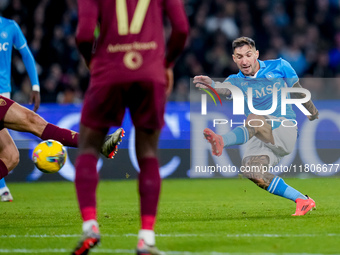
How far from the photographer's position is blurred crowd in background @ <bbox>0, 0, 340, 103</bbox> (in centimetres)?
1348

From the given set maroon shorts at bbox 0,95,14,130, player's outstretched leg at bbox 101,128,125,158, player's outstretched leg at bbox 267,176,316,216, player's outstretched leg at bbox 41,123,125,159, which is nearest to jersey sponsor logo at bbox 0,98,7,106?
maroon shorts at bbox 0,95,14,130

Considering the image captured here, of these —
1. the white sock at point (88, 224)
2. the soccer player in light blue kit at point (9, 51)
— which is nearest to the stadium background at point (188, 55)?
the soccer player in light blue kit at point (9, 51)

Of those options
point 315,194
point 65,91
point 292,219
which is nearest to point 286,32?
point 65,91

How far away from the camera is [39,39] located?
13.8 metres

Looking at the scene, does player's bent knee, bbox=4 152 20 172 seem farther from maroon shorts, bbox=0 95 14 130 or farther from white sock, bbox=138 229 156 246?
white sock, bbox=138 229 156 246

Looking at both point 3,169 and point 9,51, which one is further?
point 9,51

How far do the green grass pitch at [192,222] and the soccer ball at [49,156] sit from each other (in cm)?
49

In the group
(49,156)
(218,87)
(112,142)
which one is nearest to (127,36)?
(112,142)

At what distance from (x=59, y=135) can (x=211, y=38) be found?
31.2ft

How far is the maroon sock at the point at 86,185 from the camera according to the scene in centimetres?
410

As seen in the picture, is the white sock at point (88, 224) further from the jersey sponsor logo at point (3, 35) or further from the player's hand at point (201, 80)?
the jersey sponsor logo at point (3, 35)

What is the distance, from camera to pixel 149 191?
4172 mm

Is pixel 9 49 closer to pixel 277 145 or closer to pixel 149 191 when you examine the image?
pixel 277 145

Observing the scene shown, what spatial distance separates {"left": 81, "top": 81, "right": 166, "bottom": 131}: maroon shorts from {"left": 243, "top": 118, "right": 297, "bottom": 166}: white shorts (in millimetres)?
2806
